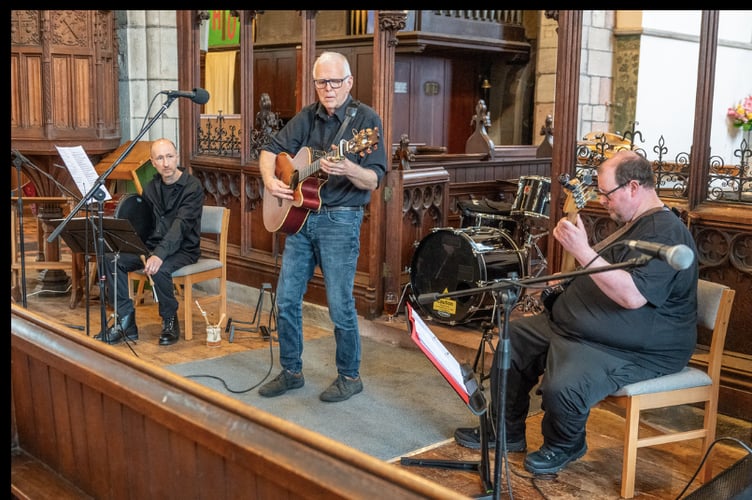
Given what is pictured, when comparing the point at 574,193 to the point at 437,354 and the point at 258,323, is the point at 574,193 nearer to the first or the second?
the point at 437,354

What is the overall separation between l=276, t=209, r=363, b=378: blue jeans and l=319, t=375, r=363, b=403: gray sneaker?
35 millimetres

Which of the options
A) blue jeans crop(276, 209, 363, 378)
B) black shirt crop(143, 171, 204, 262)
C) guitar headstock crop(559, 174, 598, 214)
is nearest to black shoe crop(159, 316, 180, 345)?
black shirt crop(143, 171, 204, 262)

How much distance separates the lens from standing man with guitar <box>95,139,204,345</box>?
5.37 meters

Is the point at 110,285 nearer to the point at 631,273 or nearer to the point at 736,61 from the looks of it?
the point at 631,273

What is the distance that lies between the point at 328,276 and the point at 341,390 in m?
0.60

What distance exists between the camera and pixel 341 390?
4348 mm

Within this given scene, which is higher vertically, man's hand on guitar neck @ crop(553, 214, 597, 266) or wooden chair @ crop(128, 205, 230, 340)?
man's hand on guitar neck @ crop(553, 214, 597, 266)

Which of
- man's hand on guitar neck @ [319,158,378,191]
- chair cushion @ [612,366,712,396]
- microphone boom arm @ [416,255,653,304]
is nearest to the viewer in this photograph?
microphone boom arm @ [416,255,653,304]

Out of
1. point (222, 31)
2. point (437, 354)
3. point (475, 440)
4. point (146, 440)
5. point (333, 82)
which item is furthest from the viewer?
point (222, 31)

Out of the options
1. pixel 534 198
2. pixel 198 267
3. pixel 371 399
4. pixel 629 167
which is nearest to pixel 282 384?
pixel 371 399

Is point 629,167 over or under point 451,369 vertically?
over

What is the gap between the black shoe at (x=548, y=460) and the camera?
3.39m

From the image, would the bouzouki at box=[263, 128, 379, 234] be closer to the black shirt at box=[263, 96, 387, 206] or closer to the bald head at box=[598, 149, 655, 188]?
the black shirt at box=[263, 96, 387, 206]

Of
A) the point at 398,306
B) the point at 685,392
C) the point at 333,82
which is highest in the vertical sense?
the point at 333,82
